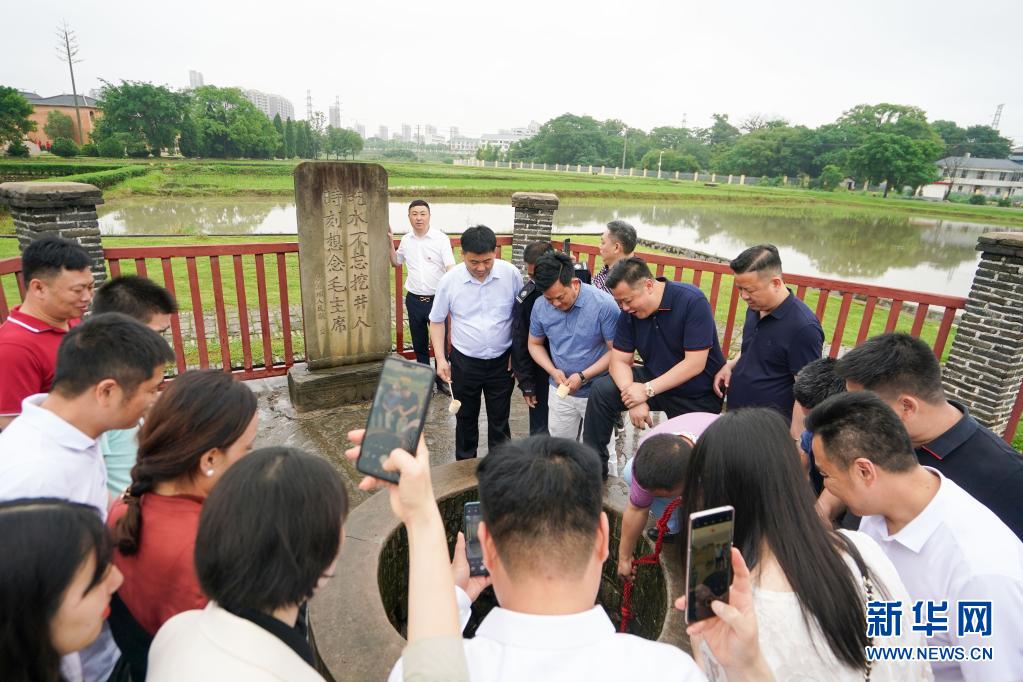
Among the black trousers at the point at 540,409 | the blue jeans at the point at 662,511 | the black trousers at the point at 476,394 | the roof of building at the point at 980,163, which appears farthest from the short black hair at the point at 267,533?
the roof of building at the point at 980,163

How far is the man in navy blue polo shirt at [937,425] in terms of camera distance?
6.68 ft

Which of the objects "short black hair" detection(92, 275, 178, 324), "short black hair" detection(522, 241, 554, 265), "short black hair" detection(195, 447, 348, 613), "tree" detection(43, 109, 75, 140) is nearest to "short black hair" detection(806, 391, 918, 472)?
"short black hair" detection(195, 447, 348, 613)

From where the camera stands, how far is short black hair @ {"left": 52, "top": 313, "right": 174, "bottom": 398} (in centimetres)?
169

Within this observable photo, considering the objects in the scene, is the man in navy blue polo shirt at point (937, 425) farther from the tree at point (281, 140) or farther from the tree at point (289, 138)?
the tree at point (289, 138)

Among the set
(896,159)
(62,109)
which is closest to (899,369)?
(896,159)

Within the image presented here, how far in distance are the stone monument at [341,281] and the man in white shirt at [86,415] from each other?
2.75m

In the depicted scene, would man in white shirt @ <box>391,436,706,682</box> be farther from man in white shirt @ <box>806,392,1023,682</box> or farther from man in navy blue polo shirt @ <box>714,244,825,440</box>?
man in navy blue polo shirt @ <box>714,244,825,440</box>

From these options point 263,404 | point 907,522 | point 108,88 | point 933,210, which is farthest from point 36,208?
point 933,210

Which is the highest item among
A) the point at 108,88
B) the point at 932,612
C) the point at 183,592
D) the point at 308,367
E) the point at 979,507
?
the point at 108,88

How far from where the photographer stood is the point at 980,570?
A: 5.05ft

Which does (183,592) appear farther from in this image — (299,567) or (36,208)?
(36,208)

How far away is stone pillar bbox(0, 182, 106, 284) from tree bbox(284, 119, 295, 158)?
5389 centimetres

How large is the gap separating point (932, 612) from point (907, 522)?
10.4 inches

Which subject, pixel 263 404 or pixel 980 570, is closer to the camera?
pixel 980 570
